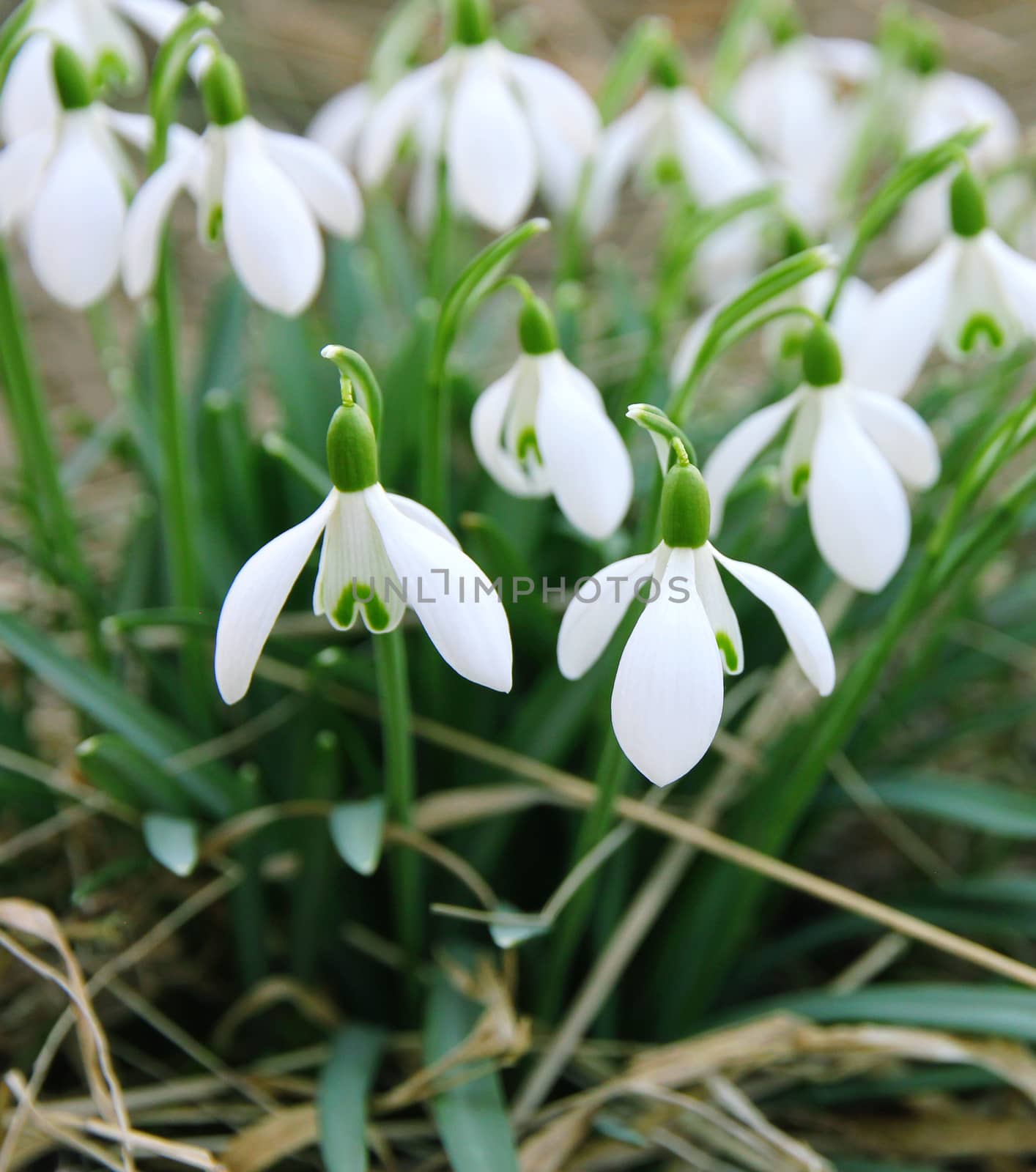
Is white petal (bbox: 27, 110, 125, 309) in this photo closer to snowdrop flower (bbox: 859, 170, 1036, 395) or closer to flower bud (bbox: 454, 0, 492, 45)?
flower bud (bbox: 454, 0, 492, 45)

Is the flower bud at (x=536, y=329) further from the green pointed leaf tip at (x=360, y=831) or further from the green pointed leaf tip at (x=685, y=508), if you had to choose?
the green pointed leaf tip at (x=360, y=831)

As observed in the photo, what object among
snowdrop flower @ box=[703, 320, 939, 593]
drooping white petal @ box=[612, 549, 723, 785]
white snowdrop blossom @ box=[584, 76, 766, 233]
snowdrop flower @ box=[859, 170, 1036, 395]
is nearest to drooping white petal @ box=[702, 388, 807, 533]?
snowdrop flower @ box=[703, 320, 939, 593]

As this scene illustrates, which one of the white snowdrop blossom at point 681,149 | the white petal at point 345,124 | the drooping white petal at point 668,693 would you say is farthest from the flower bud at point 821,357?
the white petal at point 345,124

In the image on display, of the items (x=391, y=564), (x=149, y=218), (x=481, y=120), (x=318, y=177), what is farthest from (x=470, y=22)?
(x=391, y=564)

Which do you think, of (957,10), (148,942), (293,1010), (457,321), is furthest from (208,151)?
(957,10)

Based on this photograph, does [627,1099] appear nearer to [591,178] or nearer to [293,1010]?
[293,1010]
